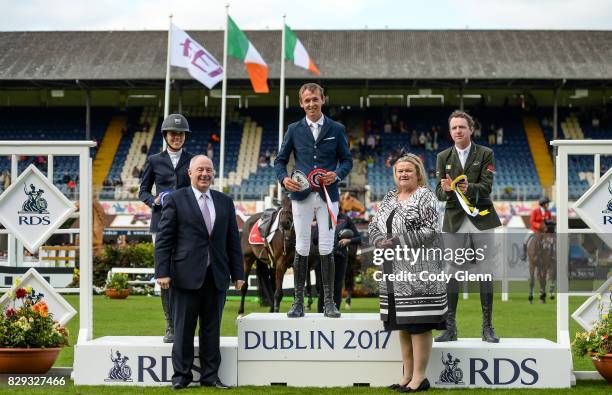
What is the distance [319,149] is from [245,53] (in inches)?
803

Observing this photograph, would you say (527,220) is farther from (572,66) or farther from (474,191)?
(474,191)

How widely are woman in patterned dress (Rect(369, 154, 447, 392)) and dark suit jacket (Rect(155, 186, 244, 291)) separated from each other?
3.84ft

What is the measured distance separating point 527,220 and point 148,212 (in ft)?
43.5

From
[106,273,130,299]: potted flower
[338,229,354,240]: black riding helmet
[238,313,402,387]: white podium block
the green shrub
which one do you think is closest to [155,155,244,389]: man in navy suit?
[238,313,402,387]: white podium block

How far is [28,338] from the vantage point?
7512mm

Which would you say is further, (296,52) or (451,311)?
(296,52)

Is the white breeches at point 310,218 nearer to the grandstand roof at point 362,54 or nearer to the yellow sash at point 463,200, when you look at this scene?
the yellow sash at point 463,200

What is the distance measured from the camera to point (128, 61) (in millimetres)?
39188

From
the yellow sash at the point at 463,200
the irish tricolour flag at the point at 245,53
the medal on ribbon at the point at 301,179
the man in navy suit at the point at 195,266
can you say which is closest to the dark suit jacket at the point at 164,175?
the man in navy suit at the point at 195,266

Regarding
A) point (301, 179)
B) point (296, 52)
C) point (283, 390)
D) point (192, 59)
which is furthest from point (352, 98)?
point (283, 390)

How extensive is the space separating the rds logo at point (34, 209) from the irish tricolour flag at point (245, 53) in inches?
784

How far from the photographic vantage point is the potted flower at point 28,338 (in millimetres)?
7473

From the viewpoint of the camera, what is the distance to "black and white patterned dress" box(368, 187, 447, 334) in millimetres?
6824

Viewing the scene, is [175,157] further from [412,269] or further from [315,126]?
[412,269]
